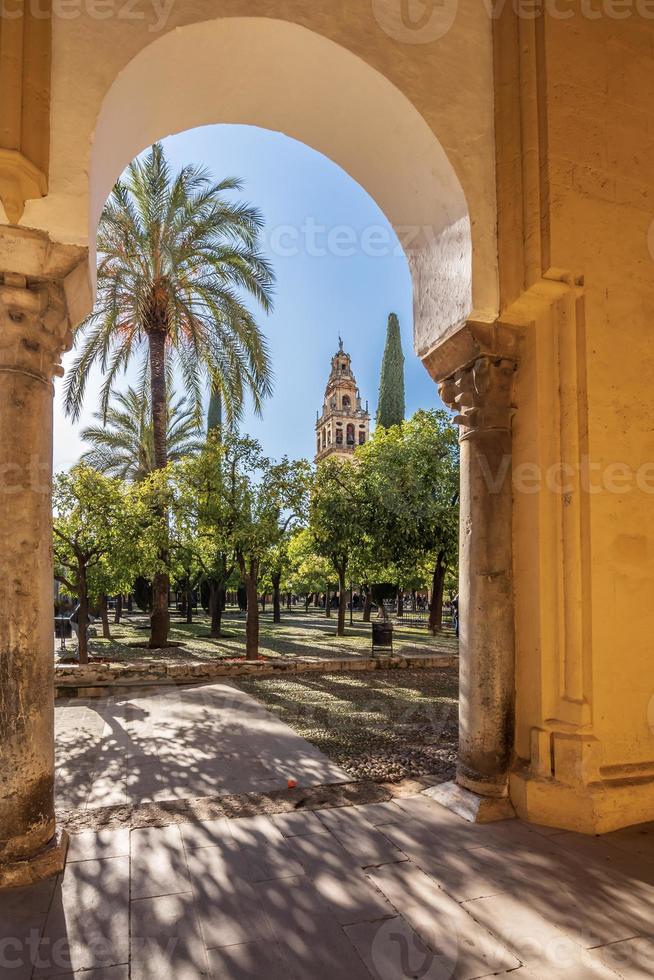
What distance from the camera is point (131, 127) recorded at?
12.6ft

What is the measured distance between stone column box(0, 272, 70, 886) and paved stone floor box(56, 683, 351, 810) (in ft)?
3.28

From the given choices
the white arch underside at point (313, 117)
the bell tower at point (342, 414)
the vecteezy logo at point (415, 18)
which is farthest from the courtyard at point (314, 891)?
the bell tower at point (342, 414)

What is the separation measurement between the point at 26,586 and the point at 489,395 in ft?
9.60

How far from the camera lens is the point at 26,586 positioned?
2924mm

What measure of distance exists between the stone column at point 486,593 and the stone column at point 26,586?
2.33 m

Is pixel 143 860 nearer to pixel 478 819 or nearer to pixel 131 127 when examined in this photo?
pixel 478 819

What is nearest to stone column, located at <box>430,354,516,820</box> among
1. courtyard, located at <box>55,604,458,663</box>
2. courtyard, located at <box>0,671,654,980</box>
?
courtyard, located at <box>0,671,654,980</box>

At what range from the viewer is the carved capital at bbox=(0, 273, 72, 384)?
300 cm

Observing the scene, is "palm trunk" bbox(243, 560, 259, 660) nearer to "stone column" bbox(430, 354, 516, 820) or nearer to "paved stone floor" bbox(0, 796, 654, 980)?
"stone column" bbox(430, 354, 516, 820)

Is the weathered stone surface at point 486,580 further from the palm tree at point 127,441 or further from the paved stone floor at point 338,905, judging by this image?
the palm tree at point 127,441

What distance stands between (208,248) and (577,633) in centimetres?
1105

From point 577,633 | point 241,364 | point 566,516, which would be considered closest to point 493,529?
point 566,516

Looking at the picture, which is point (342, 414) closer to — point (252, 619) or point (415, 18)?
point (252, 619)

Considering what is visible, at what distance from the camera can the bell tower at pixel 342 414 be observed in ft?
207
